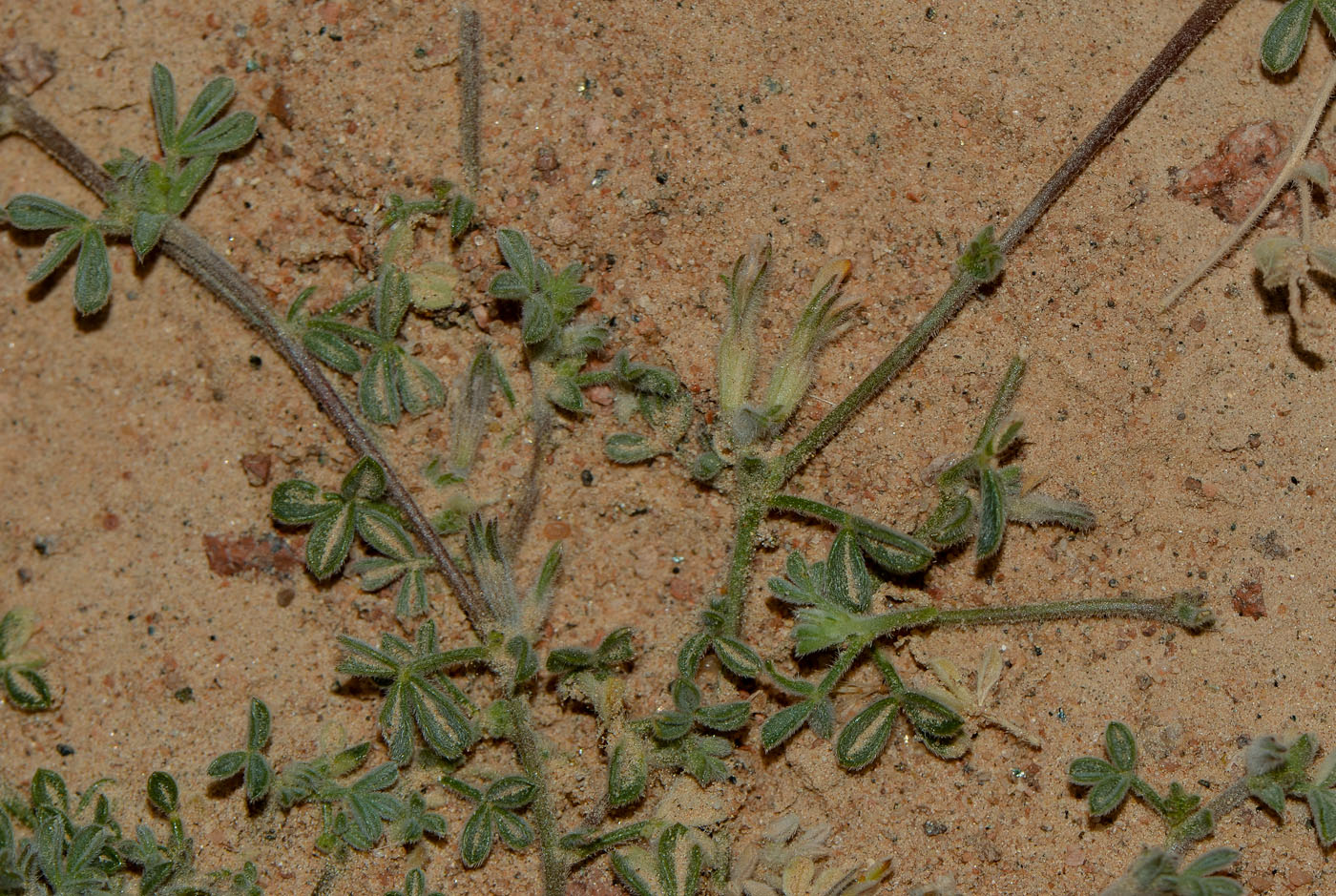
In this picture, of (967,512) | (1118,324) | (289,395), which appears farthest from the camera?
(289,395)

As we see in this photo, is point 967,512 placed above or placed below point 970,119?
below

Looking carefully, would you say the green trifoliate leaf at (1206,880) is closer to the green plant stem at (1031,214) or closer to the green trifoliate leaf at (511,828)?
the green plant stem at (1031,214)

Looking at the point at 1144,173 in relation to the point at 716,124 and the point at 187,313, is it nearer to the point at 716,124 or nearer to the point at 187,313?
the point at 716,124

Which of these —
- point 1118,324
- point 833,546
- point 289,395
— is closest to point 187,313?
point 289,395

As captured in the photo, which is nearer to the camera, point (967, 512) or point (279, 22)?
point (967, 512)

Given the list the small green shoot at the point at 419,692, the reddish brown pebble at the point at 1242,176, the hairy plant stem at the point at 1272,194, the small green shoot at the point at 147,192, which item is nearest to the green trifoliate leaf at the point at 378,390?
the small green shoot at the point at 419,692

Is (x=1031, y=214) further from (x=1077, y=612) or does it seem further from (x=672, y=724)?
(x=672, y=724)

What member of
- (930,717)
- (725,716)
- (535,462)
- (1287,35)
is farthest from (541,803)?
(1287,35)
